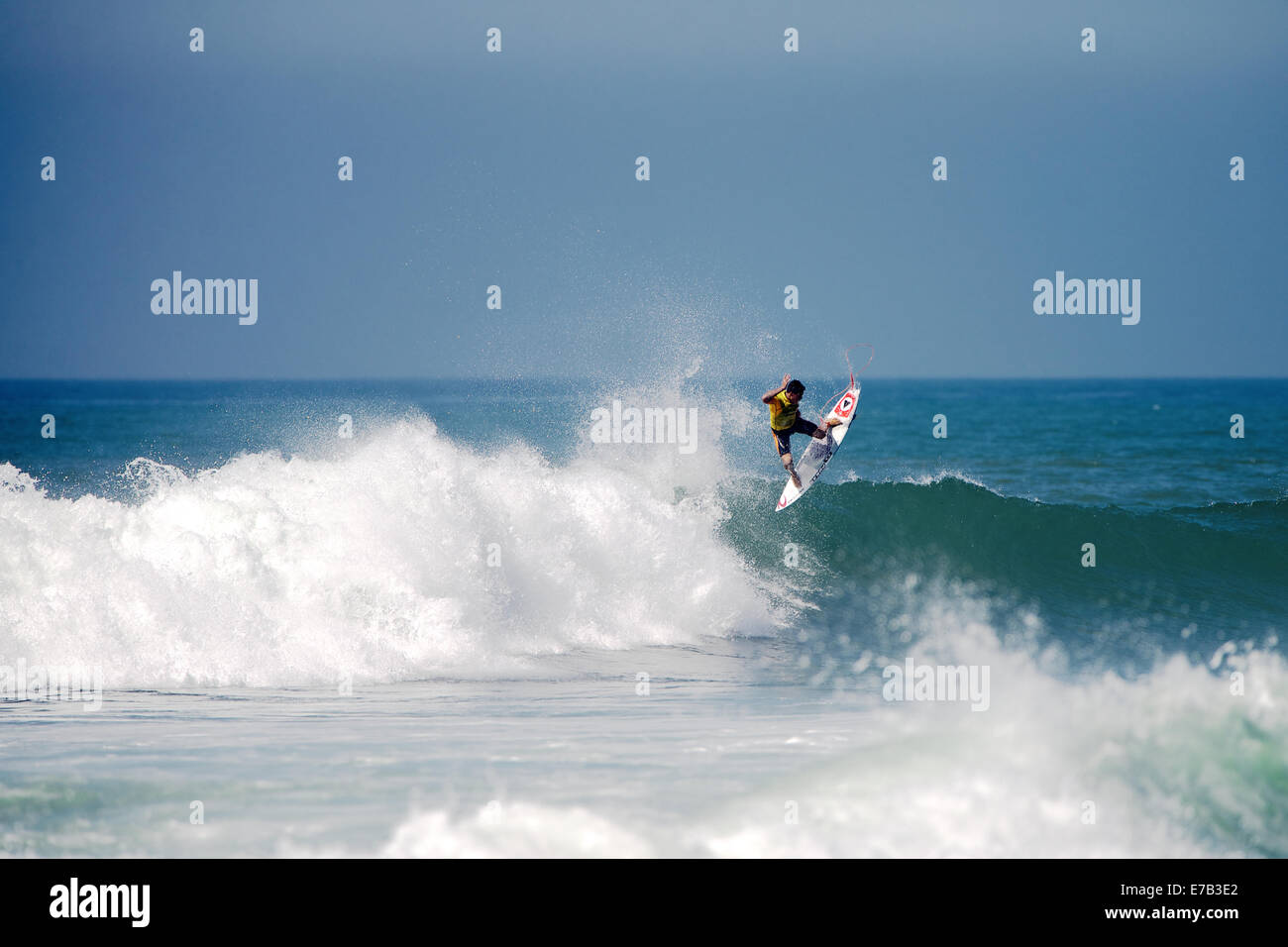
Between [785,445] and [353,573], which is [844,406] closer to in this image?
[785,445]

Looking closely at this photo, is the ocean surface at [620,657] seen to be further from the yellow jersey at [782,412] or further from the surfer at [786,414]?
the yellow jersey at [782,412]

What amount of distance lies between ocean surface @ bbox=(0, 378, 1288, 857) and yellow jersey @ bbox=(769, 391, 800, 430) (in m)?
1.73

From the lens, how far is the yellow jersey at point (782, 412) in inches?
483

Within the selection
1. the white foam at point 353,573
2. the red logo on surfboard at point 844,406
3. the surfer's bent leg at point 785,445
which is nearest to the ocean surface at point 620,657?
the white foam at point 353,573

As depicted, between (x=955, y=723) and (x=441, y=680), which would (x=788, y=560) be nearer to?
(x=441, y=680)

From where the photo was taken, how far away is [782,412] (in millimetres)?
12383

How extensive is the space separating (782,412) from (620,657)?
336 centimetres

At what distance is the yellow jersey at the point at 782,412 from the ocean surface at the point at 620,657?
5.68 ft

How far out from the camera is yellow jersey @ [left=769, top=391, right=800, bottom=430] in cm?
1227

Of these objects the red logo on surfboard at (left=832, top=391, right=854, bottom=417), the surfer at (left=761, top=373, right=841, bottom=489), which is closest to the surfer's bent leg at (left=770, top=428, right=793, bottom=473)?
the surfer at (left=761, top=373, right=841, bottom=489)

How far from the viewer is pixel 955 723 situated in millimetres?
7406

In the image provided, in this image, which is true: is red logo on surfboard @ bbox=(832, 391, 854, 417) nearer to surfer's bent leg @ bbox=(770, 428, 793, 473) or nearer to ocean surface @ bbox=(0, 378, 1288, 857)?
surfer's bent leg @ bbox=(770, 428, 793, 473)

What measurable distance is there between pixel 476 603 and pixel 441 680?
1.41 metres

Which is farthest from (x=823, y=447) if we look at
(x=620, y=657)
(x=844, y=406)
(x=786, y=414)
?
(x=620, y=657)
